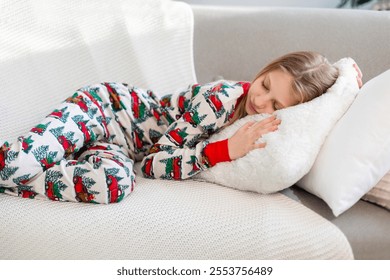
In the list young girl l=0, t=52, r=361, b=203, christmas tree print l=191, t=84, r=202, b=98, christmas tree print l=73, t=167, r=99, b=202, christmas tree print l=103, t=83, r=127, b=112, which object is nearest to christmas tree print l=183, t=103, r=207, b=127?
young girl l=0, t=52, r=361, b=203

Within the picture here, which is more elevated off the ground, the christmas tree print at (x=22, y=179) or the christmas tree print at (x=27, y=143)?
the christmas tree print at (x=27, y=143)

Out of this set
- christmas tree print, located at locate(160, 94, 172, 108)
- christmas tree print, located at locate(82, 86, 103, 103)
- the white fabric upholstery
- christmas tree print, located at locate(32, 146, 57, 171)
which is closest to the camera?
the white fabric upholstery

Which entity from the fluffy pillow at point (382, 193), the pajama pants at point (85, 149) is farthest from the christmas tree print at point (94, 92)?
the fluffy pillow at point (382, 193)

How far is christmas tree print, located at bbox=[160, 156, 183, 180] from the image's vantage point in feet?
4.28

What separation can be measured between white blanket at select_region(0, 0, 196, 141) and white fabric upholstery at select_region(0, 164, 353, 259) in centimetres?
36

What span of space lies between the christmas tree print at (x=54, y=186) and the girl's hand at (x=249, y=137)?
42cm

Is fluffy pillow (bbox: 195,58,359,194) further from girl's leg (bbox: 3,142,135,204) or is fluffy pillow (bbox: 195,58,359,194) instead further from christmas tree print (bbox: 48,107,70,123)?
christmas tree print (bbox: 48,107,70,123)

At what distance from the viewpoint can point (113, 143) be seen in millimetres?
1453

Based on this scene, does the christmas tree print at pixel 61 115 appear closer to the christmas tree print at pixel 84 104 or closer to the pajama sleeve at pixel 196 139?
the christmas tree print at pixel 84 104

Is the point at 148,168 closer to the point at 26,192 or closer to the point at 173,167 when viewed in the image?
the point at 173,167

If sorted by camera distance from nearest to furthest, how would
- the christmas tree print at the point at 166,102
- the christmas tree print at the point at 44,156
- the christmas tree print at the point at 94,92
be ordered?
1. the christmas tree print at the point at 44,156
2. the christmas tree print at the point at 94,92
3. the christmas tree print at the point at 166,102

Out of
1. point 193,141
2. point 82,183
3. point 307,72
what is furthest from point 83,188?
point 307,72

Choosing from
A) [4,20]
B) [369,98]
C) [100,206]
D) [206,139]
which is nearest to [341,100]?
[369,98]

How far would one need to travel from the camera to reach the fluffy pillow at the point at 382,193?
1.19 metres
